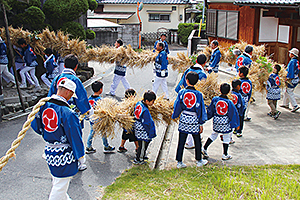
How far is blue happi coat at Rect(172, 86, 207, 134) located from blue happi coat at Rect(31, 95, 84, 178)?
196 centimetres

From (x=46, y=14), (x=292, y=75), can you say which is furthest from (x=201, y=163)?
(x=46, y=14)

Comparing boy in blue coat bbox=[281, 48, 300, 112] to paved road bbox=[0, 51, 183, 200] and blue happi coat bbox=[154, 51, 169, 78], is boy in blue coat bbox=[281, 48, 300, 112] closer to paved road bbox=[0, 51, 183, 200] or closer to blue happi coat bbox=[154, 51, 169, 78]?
blue happi coat bbox=[154, 51, 169, 78]

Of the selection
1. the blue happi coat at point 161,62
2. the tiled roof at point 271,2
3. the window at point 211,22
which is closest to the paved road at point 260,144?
the blue happi coat at point 161,62

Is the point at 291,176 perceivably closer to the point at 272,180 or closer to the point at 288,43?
the point at 272,180

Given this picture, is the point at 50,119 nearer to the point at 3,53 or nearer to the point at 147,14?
the point at 3,53

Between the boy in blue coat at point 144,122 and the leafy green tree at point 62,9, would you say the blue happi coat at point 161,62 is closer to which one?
the boy in blue coat at point 144,122

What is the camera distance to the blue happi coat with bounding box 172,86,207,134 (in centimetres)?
493

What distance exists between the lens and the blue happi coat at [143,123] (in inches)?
197

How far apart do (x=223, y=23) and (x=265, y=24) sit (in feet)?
12.1

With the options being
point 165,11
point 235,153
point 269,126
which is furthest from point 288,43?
point 165,11

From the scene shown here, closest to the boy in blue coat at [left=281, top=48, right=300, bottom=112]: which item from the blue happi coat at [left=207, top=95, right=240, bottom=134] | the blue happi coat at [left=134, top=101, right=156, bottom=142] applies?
the blue happi coat at [left=207, top=95, right=240, bottom=134]

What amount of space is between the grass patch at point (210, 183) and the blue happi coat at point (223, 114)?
70 cm

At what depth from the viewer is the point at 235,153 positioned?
229 inches

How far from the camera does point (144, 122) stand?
5004 millimetres
